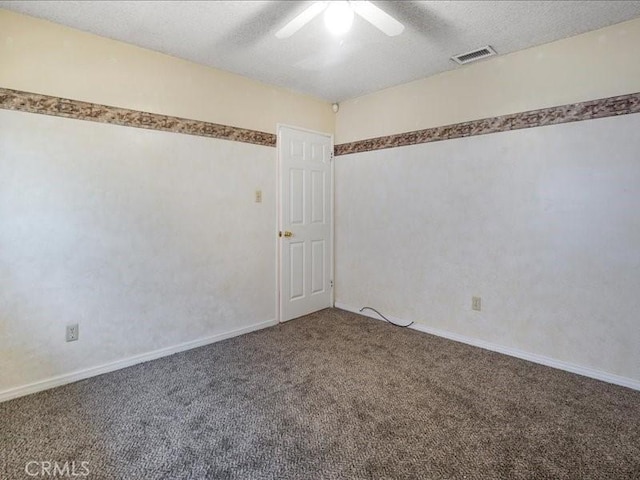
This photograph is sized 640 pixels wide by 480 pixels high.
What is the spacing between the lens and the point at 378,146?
3.74 meters

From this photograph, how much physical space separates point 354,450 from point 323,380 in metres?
0.74

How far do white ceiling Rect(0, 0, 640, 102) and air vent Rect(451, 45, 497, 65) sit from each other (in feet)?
0.20

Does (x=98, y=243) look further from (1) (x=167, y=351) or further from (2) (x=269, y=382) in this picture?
(2) (x=269, y=382)

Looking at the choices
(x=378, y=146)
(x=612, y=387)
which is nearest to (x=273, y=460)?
(x=612, y=387)

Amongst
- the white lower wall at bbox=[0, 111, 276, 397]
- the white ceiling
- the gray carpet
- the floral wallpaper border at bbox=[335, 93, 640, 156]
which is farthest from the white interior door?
the gray carpet

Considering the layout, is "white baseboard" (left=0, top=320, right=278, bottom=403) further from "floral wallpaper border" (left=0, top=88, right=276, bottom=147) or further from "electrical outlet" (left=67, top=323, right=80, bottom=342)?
"floral wallpaper border" (left=0, top=88, right=276, bottom=147)

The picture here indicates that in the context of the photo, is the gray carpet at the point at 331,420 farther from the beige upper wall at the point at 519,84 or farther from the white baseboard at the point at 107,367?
the beige upper wall at the point at 519,84

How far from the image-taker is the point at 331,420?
197 centimetres

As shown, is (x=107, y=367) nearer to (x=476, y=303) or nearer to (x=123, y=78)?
(x=123, y=78)

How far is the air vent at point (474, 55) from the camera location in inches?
106

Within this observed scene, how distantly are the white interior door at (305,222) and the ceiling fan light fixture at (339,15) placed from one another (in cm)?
177

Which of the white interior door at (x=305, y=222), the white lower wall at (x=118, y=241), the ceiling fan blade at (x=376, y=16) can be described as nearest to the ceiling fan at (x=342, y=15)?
the ceiling fan blade at (x=376, y=16)

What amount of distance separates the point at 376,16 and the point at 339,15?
200 millimetres

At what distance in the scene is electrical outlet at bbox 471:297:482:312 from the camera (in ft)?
10.0
